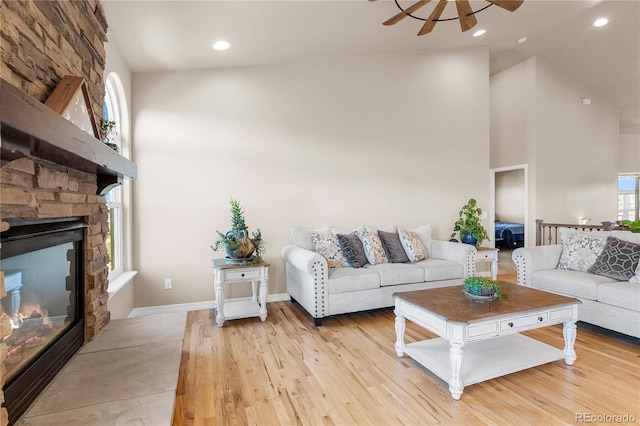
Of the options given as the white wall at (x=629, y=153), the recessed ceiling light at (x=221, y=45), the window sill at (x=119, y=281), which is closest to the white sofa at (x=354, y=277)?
the window sill at (x=119, y=281)

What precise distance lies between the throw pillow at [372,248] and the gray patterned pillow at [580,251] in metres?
1.86

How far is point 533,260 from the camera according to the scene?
12.1ft

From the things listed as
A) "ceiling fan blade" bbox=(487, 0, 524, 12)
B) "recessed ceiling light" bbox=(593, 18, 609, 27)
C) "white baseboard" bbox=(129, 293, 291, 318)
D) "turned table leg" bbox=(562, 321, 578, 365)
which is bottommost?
"white baseboard" bbox=(129, 293, 291, 318)

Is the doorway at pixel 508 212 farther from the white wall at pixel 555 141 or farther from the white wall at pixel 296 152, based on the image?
the white wall at pixel 296 152

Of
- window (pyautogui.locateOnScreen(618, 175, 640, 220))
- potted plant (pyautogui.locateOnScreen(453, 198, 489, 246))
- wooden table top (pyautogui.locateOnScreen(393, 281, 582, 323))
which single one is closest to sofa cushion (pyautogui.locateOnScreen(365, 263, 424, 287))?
wooden table top (pyautogui.locateOnScreen(393, 281, 582, 323))

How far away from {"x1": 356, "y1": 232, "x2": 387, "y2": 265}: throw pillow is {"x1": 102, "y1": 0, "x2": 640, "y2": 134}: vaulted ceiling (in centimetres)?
229

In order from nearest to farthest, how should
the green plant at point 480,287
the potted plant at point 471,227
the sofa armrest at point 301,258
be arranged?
the green plant at point 480,287 → the sofa armrest at point 301,258 → the potted plant at point 471,227

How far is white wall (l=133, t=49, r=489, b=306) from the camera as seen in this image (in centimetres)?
401

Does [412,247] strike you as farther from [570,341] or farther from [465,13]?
[465,13]

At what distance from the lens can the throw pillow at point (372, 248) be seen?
400 centimetres

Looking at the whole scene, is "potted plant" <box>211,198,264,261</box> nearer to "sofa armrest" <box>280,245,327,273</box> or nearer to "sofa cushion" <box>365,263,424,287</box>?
"sofa armrest" <box>280,245,327,273</box>

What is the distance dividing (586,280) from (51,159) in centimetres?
406

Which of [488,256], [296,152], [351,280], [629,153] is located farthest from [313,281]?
[629,153]

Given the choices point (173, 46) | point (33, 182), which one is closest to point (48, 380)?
point (33, 182)
